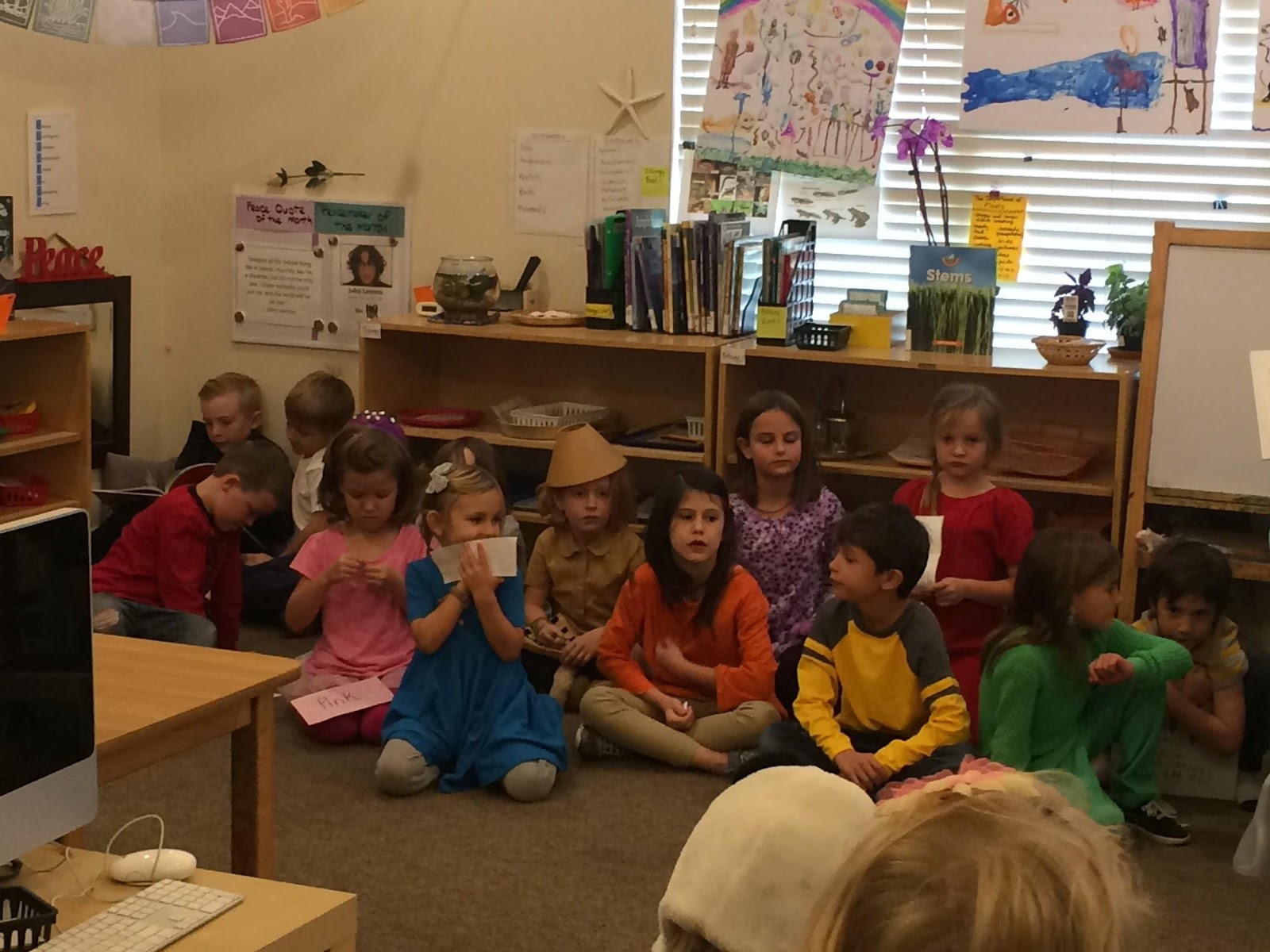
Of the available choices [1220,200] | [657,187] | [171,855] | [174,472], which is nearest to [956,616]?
[1220,200]

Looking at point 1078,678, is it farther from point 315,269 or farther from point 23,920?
point 315,269

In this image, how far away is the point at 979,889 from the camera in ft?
3.22

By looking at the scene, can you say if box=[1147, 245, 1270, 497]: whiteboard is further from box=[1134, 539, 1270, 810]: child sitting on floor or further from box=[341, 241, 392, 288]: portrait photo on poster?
box=[341, 241, 392, 288]: portrait photo on poster

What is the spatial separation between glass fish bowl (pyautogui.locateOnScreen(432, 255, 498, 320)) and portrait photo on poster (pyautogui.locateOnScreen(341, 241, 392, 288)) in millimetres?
456

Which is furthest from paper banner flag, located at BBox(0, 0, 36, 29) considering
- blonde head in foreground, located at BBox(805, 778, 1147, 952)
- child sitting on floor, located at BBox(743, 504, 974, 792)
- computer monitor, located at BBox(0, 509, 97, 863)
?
blonde head in foreground, located at BBox(805, 778, 1147, 952)

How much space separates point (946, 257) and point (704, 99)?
853 millimetres

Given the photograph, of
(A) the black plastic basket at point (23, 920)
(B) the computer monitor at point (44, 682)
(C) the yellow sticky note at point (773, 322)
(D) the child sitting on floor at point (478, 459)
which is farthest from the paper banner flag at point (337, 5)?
(A) the black plastic basket at point (23, 920)

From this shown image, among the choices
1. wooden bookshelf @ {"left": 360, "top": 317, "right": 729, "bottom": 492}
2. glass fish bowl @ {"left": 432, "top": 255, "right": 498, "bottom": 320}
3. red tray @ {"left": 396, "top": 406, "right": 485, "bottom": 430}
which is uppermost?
glass fish bowl @ {"left": 432, "top": 255, "right": 498, "bottom": 320}

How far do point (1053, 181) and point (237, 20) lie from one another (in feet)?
7.02

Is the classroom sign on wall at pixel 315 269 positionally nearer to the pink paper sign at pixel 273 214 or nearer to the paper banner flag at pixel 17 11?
the pink paper sign at pixel 273 214

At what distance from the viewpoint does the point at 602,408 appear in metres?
4.44

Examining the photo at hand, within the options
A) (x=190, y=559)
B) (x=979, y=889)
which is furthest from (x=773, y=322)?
(x=979, y=889)

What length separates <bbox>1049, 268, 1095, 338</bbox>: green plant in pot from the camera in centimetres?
392

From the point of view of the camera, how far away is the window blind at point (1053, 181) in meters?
3.90
